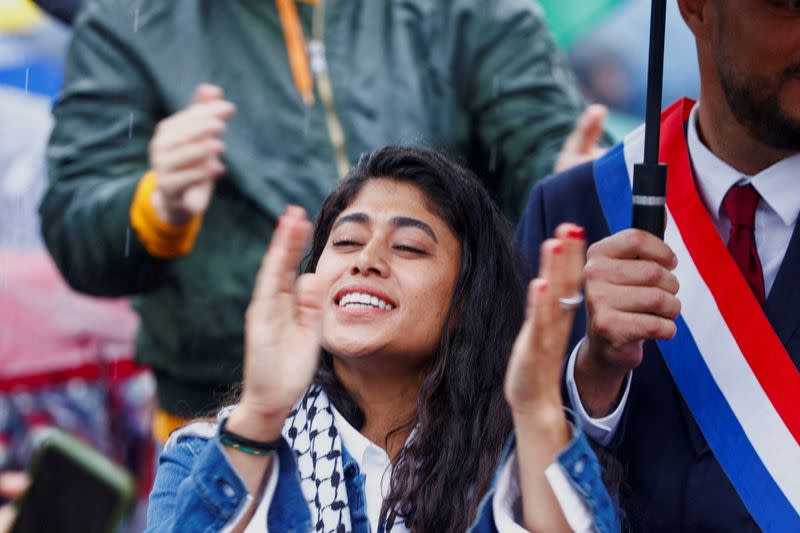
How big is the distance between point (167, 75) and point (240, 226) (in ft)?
1.47

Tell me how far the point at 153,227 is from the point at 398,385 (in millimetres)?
1170

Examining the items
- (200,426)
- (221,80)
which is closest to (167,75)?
(221,80)

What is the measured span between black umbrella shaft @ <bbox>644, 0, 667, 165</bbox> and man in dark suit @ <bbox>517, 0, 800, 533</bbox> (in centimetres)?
19

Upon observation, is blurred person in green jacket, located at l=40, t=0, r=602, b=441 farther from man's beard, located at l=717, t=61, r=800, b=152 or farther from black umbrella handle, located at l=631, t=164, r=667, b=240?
black umbrella handle, located at l=631, t=164, r=667, b=240

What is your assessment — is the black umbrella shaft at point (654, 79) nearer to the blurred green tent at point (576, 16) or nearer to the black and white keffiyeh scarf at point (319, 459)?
the black and white keffiyeh scarf at point (319, 459)

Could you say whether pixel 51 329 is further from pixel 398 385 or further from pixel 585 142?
pixel 398 385

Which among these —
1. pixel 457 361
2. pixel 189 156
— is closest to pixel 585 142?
pixel 189 156

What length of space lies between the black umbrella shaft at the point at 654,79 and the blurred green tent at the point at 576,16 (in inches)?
58.1

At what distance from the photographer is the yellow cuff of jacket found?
11.8ft

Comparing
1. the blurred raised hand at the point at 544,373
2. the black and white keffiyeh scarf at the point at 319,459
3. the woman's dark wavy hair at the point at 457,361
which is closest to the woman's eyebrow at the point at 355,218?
the woman's dark wavy hair at the point at 457,361

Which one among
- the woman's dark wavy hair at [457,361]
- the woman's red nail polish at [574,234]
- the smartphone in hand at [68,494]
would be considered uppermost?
the woman's red nail polish at [574,234]

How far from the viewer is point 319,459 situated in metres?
2.56

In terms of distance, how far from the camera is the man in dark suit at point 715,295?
8.23 feet

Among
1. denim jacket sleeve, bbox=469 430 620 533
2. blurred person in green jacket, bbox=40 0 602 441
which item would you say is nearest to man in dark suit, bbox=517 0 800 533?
denim jacket sleeve, bbox=469 430 620 533
